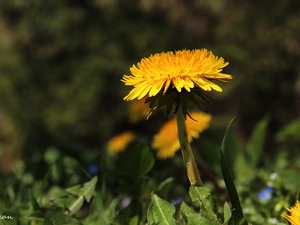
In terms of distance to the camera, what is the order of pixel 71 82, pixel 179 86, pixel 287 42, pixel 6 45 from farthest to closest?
pixel 6 45 < pixel 71 82 < pixel 287 42 < pixel 179 86

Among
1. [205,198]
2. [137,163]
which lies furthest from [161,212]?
[137,163]

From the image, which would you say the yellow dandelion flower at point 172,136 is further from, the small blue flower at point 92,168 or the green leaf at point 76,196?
the green leaf at point 76,196

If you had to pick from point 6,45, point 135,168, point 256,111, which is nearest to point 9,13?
point 6,45

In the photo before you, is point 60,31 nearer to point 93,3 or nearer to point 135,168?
point 93,3

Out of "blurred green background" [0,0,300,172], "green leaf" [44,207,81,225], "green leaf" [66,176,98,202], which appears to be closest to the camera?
"green leaf" [44,207,81,225]

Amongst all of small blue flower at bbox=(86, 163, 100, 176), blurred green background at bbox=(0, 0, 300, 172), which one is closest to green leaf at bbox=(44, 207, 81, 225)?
small blue flower at bbox=(86, 163, 100, 176)

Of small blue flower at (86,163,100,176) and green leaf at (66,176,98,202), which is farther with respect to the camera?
small blue flower at (86,163,100,176)

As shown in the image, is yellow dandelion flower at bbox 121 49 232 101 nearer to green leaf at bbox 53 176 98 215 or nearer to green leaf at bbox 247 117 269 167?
green leaf at bbox 53 176 98 215
